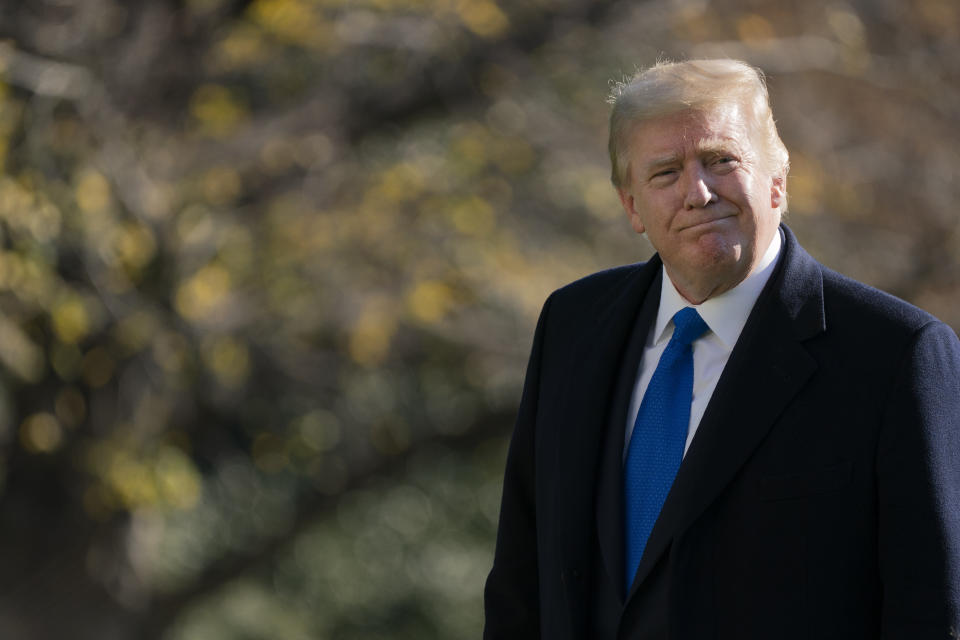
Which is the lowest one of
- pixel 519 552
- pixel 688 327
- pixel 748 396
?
pixel 519 552

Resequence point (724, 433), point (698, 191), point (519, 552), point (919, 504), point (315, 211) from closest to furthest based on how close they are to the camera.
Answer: point (919, 504), point (724, 433), point (698, 191), point (519, 552), point (315, 211)

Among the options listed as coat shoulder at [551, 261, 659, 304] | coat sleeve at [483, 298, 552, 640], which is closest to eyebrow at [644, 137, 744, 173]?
coat shoulder at [551, 261, 659, 304]

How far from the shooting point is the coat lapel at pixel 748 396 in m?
1.88

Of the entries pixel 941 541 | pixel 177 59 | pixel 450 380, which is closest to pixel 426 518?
pixel 450 380

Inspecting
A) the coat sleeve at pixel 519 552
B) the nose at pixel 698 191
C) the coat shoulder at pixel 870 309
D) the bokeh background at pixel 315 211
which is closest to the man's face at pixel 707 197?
the nose at pixel 698 191

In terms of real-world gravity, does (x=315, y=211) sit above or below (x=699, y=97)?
above

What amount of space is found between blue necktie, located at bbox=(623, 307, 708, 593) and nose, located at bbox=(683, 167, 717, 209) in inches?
7.4

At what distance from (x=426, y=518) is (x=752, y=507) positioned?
8.50 m

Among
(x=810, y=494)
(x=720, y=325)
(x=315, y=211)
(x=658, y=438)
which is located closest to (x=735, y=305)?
(x=720, y=325)

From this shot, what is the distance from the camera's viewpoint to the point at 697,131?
80.0 inches

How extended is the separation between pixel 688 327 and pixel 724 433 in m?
0.25

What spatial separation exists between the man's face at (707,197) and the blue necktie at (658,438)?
93mm

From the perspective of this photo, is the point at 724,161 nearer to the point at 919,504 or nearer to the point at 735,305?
the point at 735,305

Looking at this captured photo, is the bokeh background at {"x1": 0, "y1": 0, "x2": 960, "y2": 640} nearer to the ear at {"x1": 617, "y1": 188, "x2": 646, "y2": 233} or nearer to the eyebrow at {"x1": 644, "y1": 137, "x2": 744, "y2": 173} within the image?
the ear at {"x1": 617, "y1": 188, "x2": 646, "y2": 233}
